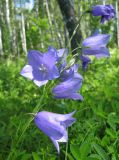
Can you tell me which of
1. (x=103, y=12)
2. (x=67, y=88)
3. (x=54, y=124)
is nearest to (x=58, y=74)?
(x=67, y=88)

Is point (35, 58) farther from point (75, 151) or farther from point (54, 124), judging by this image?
point (75, 151)

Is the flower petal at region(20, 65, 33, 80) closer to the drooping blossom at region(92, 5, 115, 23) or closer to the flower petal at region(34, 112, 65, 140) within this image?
the flower petal at region(34, 112, 65, 140)

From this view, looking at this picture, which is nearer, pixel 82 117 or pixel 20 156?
pixel 20 156

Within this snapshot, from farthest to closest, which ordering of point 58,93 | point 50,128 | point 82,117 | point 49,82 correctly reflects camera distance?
point 82,117, point 49,82, point 58,93, point 50,128

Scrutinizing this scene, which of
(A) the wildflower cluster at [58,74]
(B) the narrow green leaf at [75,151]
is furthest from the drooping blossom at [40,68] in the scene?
(B) the narrow green leaf at [75,151]

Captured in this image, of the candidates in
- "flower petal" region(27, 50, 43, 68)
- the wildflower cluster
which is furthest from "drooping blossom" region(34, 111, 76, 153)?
"flower petal" region(27, 50, 43, 68)

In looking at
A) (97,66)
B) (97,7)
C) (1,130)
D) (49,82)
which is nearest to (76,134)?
(1,130)

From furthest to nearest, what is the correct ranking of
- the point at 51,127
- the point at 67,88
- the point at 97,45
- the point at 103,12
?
the point at 103,12
the point at 97,45
the point at 67,88
the point at 51,127

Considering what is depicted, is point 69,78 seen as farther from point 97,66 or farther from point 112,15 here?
point 97,66
